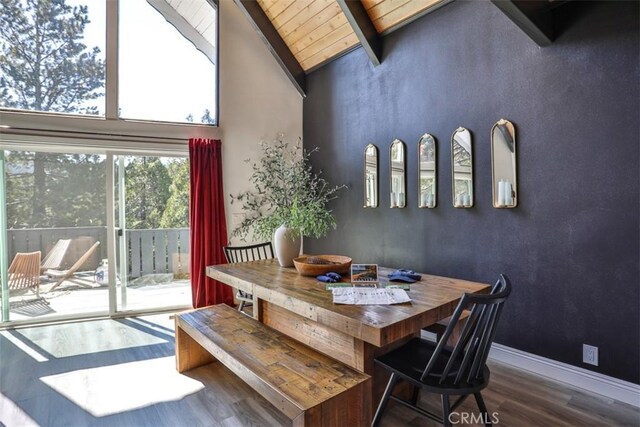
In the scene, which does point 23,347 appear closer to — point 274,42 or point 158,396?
point 158,396

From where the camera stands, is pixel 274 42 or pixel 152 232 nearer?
pixel 152 232

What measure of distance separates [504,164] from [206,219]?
3.07 meters

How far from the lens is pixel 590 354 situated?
224 cm

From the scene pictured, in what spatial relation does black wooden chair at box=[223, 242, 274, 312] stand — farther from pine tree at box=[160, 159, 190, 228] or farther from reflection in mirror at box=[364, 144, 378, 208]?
reflection in mirror at box=[364, 144, 378, 208]

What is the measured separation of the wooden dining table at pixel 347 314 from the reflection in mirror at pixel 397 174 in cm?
100

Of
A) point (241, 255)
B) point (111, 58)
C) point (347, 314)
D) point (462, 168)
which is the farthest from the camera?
point (111, 58)

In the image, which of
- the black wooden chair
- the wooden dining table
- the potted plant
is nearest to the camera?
the wooden dining table

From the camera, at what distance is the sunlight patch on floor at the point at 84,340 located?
2971mm

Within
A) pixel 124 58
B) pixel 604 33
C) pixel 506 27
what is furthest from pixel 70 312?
pixel 604 33

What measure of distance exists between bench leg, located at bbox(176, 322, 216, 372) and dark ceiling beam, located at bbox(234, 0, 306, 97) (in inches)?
135

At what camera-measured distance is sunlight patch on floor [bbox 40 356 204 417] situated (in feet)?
7.06

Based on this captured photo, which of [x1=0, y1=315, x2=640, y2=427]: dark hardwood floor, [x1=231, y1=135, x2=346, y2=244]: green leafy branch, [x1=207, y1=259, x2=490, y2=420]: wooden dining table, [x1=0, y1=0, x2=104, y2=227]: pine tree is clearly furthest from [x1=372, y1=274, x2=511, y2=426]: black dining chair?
[x1=0, y1=0, x2=104, y2=227]: pine tree

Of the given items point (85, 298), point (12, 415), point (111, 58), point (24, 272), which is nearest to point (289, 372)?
point (12, 415)

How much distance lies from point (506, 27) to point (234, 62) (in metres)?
3.02
